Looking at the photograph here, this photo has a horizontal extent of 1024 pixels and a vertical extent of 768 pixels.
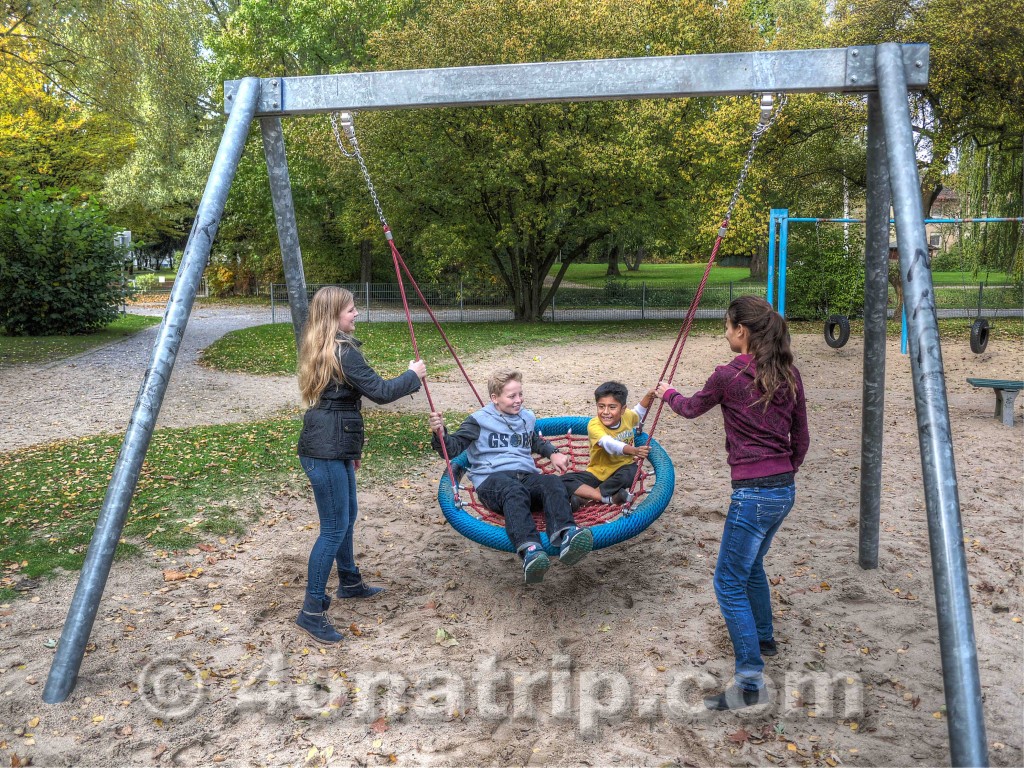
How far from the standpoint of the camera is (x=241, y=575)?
15.5ft

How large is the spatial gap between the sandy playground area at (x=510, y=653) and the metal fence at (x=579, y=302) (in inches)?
670

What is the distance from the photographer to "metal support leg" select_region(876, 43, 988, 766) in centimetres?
260

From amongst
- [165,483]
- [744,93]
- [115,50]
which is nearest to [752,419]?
[744,93]

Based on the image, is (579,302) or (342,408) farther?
(579,302)

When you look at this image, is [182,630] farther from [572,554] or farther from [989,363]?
[989,363]

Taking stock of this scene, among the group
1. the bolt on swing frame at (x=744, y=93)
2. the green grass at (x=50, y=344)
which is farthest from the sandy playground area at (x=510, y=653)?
the green grass at (x=50, y=344)

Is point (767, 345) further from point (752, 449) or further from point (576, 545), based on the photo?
point (576, 545)

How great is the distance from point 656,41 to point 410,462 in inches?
635

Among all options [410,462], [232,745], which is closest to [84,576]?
[232,745]

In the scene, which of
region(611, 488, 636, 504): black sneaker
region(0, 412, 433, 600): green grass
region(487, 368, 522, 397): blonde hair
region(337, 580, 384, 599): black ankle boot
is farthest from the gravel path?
region(611, 488, 636, 504): black sneaker

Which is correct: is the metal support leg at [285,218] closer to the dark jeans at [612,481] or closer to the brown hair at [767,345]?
the dark jeans at [612,481]

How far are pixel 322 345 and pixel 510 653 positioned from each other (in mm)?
1689

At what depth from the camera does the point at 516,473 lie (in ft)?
14.3

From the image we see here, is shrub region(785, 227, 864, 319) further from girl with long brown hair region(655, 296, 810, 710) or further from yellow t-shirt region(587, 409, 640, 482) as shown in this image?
girl with long brown hair region(655, 296, 810, 710)
